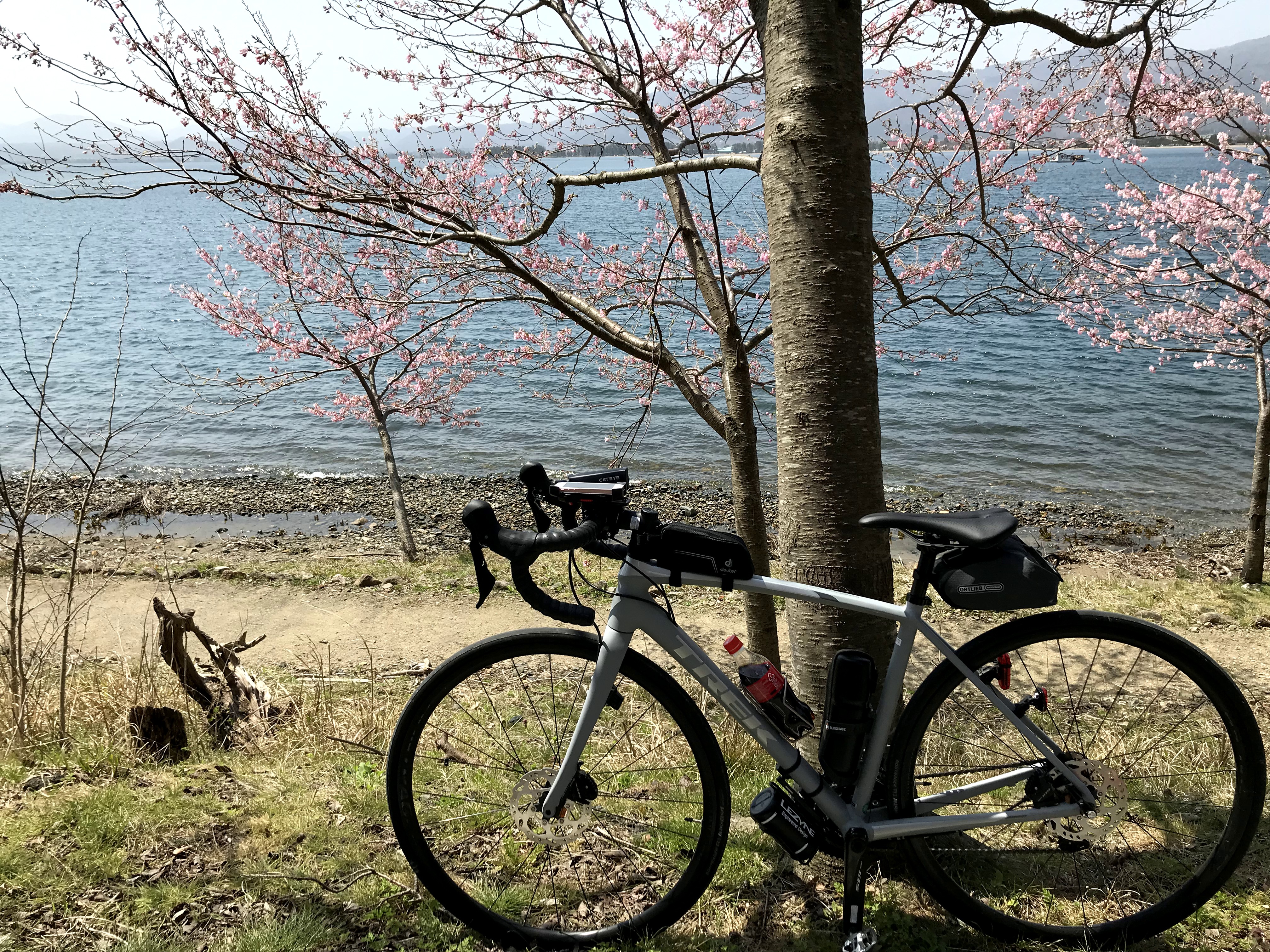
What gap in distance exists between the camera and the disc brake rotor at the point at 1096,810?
2.55 m

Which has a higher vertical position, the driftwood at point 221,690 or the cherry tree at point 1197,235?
the cherry tree at point 1197,235

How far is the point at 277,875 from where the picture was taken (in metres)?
2.84

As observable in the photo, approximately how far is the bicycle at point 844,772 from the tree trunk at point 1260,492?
27.5 feet

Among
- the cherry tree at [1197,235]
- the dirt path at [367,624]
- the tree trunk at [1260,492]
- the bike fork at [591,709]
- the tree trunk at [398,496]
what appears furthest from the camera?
the tree trunk at [398,496]

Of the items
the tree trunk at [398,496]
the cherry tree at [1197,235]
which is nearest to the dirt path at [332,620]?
the tree trunk at [398,496]

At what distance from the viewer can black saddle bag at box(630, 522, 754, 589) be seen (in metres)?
2.34

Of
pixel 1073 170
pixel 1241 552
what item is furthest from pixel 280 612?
pixel 1073 170

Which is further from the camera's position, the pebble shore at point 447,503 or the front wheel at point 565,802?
the pebble shore at point 447,503

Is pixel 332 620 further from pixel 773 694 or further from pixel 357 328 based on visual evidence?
pixel 773 694

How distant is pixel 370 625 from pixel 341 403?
1132 cm

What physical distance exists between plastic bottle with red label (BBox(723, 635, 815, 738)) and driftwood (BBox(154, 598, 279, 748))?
2.88 meters

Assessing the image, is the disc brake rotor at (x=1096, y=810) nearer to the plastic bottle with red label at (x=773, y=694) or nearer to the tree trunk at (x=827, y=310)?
the tree trunk at (x=827, y=310)

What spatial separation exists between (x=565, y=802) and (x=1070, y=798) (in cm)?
150

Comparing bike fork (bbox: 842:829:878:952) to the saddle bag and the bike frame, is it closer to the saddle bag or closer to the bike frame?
the bike frame
